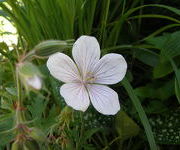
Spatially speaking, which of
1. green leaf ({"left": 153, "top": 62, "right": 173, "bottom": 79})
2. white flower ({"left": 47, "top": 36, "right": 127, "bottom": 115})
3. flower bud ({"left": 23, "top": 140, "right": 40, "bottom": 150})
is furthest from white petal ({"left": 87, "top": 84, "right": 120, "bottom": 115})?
green leaf ({"left": 153, "top": 62, "right": 173, "bottom": 79})

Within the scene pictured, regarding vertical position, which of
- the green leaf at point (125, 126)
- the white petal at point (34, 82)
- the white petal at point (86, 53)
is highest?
the white petal at point (86, 53)

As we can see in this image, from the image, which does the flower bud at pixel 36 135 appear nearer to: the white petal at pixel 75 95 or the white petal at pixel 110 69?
the white petal at pixel 75 95

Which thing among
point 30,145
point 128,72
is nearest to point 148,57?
point 128,72

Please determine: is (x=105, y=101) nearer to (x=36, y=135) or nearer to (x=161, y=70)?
(x=36, y=135)

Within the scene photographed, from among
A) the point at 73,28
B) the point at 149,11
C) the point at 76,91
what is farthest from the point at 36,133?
the point at 149,11

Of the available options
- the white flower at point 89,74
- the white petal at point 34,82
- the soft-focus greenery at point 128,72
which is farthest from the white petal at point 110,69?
the white petal at point 34,82

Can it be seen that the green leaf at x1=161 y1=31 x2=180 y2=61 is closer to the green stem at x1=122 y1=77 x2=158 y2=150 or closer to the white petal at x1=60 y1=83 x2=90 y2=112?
the green stem at x1=122 y1=77 x2=158 y2=150
